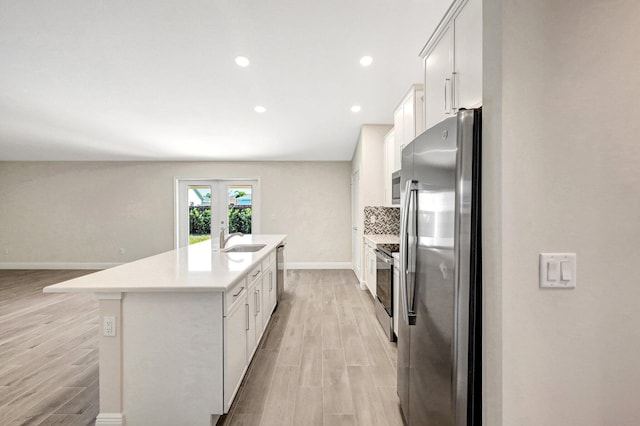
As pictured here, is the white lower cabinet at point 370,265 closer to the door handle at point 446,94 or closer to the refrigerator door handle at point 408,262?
the refrigerator door handle at point 408,262

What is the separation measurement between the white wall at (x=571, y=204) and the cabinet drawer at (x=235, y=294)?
1.43m

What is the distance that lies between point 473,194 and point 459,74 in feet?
2.48

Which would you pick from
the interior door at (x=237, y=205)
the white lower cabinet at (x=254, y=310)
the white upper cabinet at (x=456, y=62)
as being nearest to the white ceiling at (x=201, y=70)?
the white upper cabinet at (x=456, y=62)

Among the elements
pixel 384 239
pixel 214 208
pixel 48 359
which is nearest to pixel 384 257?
pixel 384 239

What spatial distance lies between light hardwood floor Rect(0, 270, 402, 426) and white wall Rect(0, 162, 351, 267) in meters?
2.72

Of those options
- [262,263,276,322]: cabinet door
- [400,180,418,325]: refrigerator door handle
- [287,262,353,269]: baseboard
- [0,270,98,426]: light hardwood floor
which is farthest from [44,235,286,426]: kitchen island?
[287,262,353,269]: baseboard

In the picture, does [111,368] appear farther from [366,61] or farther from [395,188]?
[366,61]

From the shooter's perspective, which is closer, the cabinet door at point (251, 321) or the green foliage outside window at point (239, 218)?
the cabinet door at point (251, 321)

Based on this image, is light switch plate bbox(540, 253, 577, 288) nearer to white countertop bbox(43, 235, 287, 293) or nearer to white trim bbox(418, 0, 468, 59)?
white trim bbox(418, 0, 468, 59)

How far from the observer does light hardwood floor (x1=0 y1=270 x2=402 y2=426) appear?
1.93 meters

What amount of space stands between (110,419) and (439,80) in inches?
111

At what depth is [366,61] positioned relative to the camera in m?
3.41

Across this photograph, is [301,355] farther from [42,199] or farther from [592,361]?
[42,199]

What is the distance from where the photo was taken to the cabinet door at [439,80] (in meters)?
1.64
